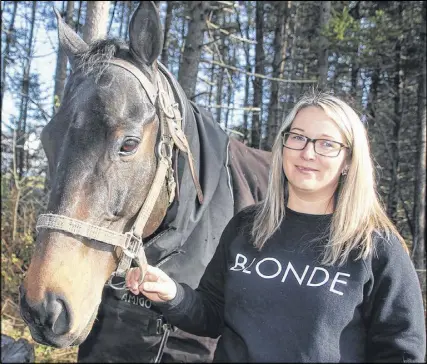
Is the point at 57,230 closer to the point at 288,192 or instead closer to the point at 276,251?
the point at 276,251

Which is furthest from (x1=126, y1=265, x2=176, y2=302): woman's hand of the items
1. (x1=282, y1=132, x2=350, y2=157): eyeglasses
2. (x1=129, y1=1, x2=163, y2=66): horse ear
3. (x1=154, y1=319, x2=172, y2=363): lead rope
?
(x1=129, y1=1, x2=163, y2=66): horse ear

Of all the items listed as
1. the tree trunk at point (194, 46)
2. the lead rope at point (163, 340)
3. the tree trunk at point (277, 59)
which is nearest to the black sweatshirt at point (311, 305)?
the lead rope at point (163, 340)

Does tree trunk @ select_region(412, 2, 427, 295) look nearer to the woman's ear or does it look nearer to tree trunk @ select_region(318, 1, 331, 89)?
tree trunk @ select_region(318, 1, 331, 89)

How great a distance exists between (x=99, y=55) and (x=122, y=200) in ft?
2.36

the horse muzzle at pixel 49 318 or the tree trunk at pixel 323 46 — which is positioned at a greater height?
the tree trunk at pixel 323 46

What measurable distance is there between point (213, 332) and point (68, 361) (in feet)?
12.2

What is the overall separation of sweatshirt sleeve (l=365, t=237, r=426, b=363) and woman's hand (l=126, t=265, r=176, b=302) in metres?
0.80

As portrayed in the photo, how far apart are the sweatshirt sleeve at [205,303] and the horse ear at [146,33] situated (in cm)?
92

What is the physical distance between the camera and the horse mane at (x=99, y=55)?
1.92 m

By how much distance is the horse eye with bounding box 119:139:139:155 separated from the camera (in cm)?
178

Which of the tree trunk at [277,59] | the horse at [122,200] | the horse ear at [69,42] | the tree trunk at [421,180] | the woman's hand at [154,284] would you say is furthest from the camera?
the tree trunk at [277,59]

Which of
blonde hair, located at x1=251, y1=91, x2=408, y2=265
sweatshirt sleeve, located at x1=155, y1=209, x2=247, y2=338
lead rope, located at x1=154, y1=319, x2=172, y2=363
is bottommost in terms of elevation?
lead rope, located at x1=154, y1=319, x2=172, y2=363

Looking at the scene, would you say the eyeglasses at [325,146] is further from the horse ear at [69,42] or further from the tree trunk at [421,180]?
the tree trunk at [421,180]

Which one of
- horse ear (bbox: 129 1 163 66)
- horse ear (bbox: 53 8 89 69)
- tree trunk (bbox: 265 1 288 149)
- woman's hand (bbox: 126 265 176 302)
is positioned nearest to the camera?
woman's hand (bbox: 126 265 176 302)
